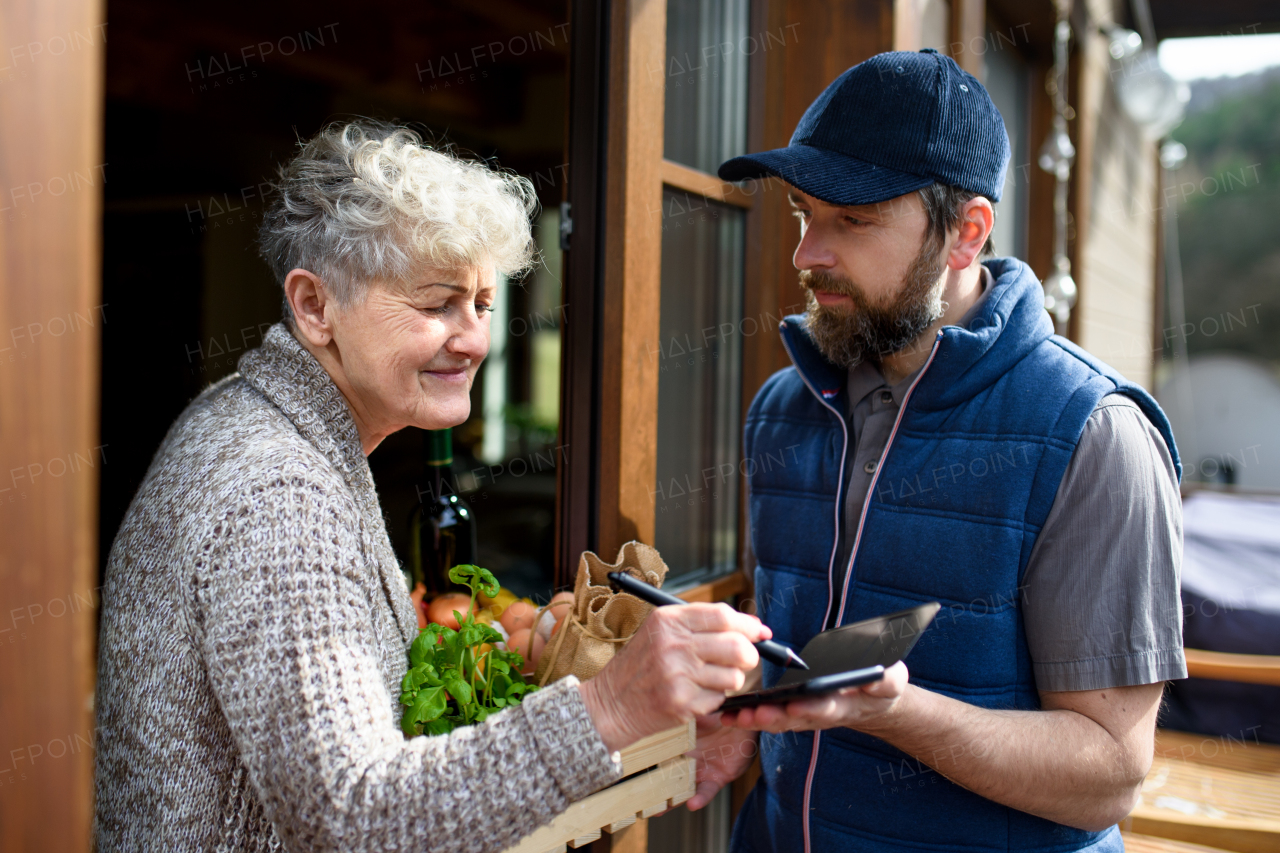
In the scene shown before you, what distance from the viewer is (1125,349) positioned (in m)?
6.80

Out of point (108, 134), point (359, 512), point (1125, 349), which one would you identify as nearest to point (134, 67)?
point (108, 134)

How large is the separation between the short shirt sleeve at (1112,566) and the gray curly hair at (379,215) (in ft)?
2.84

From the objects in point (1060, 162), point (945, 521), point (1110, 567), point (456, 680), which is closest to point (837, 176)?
point (945, 521)

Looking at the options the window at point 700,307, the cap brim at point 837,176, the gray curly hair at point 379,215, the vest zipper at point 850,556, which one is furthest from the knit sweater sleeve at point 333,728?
the window at point 700,307

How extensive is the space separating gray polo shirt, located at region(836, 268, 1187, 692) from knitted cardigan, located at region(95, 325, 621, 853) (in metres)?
0.67

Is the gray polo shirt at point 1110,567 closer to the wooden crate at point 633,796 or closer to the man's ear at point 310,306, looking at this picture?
the wooden crate at point 633,796

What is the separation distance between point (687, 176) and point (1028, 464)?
0.94 m

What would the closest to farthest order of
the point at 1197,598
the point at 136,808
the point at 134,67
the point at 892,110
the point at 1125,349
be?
the point at 136,808, the point at 892,110, the point at 1197,598, the point at 134,67, the point at 1125,349

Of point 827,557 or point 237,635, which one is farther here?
point 827,557

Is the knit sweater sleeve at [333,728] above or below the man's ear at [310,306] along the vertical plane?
below

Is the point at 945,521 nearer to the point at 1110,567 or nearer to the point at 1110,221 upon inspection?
the point at 1110,567

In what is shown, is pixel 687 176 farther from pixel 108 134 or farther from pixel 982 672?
pixel 108 134

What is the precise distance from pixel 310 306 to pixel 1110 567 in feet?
3.70

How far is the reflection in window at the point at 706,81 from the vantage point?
6.24ft
